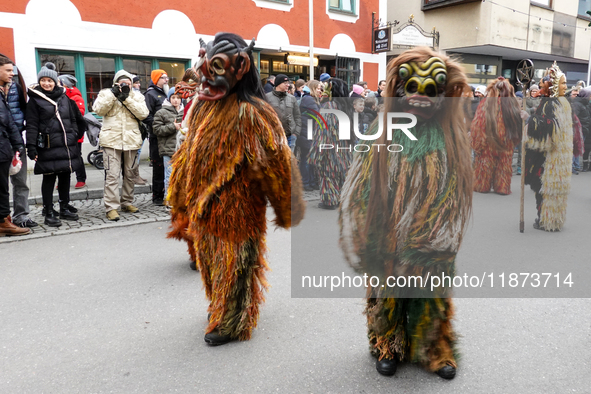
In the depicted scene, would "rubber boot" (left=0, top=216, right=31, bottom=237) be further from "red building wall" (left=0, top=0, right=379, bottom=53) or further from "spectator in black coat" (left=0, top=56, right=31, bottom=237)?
"red building wall" (left=0, top=0, right=379, bottom=53)

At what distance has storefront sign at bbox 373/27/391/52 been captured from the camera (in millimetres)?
14289

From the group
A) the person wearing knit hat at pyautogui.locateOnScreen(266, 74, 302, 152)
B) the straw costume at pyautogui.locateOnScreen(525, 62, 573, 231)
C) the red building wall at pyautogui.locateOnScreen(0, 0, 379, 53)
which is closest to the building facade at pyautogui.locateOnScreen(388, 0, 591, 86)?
the red building wall at pyautogui.locateOnScreen(0, 0, 379, 53)

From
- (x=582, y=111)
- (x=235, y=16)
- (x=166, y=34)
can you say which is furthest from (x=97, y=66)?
(x=582, y=111)

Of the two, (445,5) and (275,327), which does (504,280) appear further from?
(445,5)

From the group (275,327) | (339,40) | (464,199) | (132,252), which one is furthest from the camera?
(339,40)

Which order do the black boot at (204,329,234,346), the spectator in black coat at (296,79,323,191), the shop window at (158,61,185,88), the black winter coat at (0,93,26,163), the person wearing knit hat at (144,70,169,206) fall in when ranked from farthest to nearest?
the shop window at (158,61,185,88) < the spectator in black coat at (296,79,323,191) < the person wearing knit hat at (144,70,169,206) < the black winter coat at (0,93,26,163) < the black boot at (204,329,234,346)

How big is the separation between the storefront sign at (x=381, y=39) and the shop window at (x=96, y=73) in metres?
7.97

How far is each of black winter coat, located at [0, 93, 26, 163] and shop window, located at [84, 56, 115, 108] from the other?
5.60 metres

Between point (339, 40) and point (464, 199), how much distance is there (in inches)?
505

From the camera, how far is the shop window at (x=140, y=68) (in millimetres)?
10875

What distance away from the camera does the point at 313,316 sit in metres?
3.36

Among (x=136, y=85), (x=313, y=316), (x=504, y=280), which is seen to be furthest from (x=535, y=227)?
(x=136, y=85)

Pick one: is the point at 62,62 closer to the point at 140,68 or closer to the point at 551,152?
the point at 140,68

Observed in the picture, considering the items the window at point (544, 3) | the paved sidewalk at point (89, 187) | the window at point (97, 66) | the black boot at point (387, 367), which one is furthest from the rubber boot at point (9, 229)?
the window at point (544, 3)
